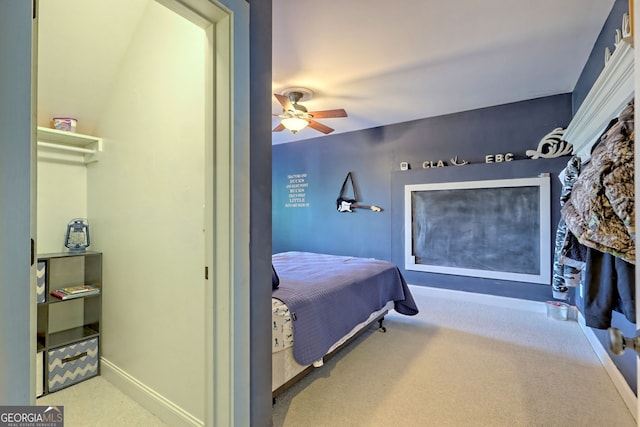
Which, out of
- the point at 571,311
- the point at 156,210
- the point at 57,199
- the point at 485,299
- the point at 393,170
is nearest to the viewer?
the point at 156,210

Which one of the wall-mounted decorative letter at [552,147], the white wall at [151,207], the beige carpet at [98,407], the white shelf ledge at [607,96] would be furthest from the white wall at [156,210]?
the wall-mounted decorative letter at [552,147]

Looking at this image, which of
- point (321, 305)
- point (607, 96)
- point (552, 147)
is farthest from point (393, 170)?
point (321, 305)

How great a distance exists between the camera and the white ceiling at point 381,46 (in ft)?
6.14

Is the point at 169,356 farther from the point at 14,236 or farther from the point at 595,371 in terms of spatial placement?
the point at 595,371

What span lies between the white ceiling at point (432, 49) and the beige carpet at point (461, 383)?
2.56 m

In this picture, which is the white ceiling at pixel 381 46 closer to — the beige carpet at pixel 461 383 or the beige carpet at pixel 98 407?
the beige carpet at pixel 98 407

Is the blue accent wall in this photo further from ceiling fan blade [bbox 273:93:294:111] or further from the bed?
ceiling fan blade [bbox 273:93:294:111]

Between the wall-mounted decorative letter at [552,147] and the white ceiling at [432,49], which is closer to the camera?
the white ceiling at [432,49]

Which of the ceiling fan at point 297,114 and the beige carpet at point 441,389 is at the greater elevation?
the ceiling fan at point 297,114

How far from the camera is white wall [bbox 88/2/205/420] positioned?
1.50 metres

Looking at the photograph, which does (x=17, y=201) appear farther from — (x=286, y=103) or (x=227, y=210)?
(x=286, y=103)

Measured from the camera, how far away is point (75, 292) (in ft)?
6.59

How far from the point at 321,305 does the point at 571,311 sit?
3040 millimetres

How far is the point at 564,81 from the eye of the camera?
3.09 metres
